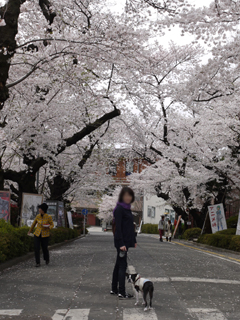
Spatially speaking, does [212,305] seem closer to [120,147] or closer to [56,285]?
[56,285]

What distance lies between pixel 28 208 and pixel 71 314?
11371 millimetres

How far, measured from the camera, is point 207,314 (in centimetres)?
496

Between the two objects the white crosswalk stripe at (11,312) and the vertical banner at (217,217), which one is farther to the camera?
the vertical banner at (217,217)

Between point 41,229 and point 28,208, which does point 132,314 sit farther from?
point 28,208

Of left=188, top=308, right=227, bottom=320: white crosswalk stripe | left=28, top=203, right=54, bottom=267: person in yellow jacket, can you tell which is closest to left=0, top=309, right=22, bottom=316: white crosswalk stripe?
left=188, top=308, right=227, bottom=320: white crosswalk stripe

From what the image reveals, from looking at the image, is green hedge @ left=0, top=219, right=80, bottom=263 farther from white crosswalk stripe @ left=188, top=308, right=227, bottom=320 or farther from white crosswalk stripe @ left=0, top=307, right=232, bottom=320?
white crosswalk stripe @ left=188, top=308, right=227, bottom=320

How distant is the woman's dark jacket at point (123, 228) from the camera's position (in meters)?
5.71

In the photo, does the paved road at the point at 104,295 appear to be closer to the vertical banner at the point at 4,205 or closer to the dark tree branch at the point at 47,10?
the vertical banner at the point at 4,205

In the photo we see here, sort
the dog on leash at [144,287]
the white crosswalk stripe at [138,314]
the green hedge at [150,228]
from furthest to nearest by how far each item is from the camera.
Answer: the green hedge at [150,228]
the dog on leash at [144,287]
the white crosswalk stripe at [138,314]

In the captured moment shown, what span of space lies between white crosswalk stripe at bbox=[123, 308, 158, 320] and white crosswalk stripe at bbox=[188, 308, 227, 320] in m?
0.57

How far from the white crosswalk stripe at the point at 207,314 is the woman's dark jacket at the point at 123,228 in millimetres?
1343

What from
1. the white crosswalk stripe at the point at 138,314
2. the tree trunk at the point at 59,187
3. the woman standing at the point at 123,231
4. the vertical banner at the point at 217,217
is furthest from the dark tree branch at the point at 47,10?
the vertical banner at the point at 217,217

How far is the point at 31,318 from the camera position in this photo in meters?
4.71

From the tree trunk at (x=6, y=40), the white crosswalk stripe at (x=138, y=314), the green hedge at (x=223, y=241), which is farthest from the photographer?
the green hedge at (x=223, y=241)
